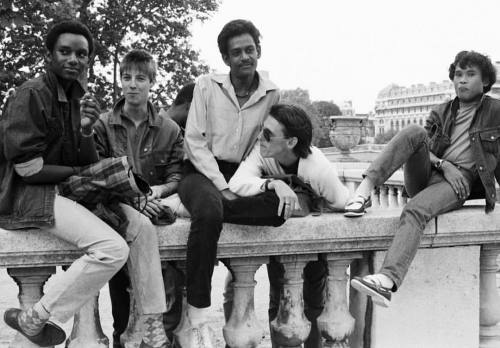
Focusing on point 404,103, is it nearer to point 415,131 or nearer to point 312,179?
point 415,131

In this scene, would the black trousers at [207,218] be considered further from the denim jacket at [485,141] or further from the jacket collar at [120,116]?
the denim jacket at [485,141]

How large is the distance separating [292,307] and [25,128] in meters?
1.64

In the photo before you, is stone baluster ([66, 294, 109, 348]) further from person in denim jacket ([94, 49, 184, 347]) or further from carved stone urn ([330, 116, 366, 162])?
carved stone urn ([330, 116, 366, 162])

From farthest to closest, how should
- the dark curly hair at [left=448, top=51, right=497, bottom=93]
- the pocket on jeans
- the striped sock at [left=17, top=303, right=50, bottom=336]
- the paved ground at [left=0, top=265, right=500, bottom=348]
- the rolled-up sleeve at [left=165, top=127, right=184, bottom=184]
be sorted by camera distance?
the paved ground at [left=0, top=265, right=500, bottom=348]
the dark curly hair at [left=448, top=51, right=497, bottom=93]
the rolled-up sleeve at [left=165, top=127, right=184, bottom=184]
the pocket on jeans
the striped sock at [left=17, top=303, right=50, bottom=336]

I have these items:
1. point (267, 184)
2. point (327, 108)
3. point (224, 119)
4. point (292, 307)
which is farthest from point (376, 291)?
point (327, 108)

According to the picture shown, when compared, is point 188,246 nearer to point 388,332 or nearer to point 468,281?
point 388,332

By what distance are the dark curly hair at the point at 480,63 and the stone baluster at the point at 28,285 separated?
278 centimetres

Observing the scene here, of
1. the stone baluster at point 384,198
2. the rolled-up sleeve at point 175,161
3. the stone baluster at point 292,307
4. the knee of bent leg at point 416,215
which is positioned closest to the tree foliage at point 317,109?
the stone baluster at point 384,198

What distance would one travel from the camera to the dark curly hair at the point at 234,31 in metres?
3.89

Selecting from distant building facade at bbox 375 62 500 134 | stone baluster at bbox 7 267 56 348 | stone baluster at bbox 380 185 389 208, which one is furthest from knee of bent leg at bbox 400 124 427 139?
distant building facade at bbox 375 62 500 134

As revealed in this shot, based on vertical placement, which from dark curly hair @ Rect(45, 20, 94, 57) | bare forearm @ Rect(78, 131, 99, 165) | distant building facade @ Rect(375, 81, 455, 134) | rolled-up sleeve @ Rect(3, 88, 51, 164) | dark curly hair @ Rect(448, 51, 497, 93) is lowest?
distant building facade @ Rect(375, 81, 455, 134)

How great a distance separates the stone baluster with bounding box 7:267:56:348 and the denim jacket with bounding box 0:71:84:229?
0.25 m

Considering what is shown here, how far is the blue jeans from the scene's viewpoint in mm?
3303

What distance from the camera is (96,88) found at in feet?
65.3
